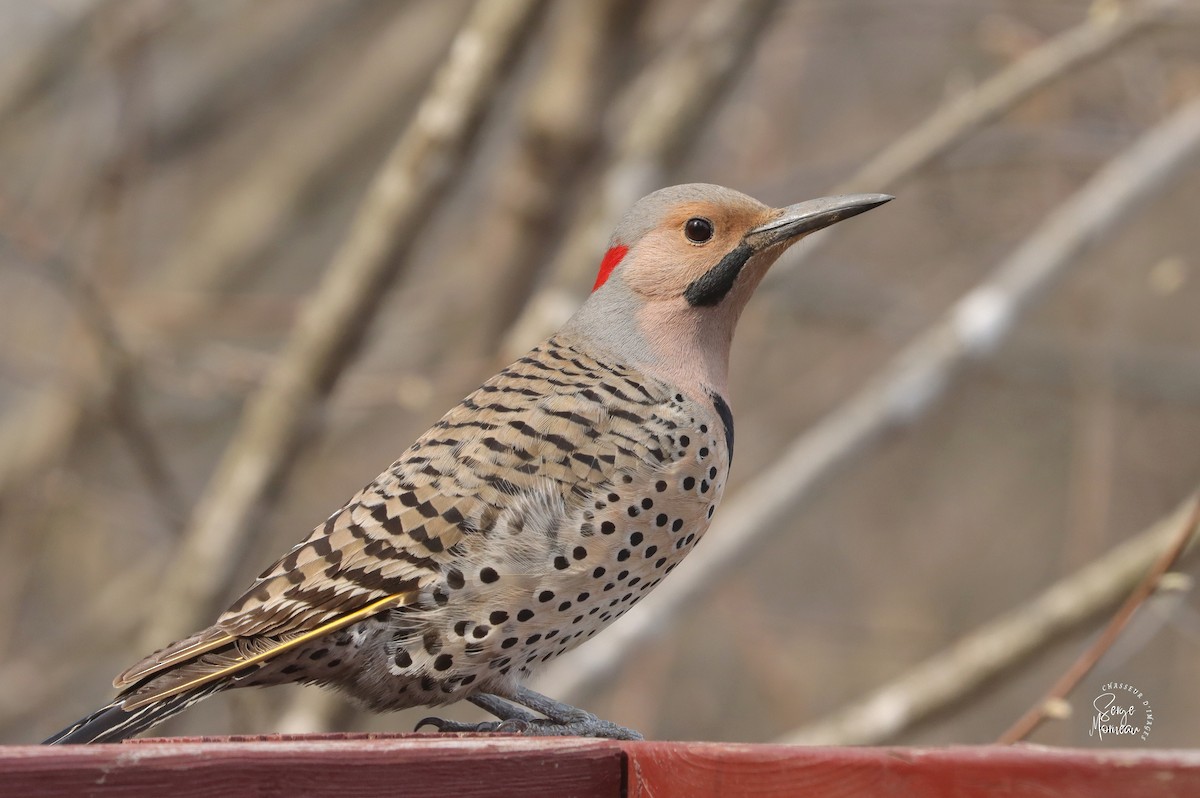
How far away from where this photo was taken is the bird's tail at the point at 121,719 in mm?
2412

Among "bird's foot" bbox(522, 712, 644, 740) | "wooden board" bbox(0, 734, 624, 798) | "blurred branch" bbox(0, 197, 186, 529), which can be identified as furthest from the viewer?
"blurred branch" bbox(0, 197, 186, 529)

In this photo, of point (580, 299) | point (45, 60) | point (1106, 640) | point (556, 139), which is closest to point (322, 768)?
point (1106, 640)

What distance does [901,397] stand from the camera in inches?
205

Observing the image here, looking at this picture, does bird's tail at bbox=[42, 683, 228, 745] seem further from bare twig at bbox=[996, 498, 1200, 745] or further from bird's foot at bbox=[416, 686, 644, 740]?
bare twig at bbox=[996, 498, 1200, 745]

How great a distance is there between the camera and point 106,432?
8.24 m

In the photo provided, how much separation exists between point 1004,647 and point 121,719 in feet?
10.3

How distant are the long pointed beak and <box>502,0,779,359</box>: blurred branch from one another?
2.10m

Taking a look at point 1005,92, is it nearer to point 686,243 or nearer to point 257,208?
point 686,243

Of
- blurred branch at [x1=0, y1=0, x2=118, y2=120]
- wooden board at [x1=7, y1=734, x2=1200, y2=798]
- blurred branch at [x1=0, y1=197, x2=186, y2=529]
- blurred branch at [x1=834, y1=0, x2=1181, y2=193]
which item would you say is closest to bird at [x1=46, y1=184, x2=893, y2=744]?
wooden board at [x1=7, y1=734, x2=1200, y2=798]

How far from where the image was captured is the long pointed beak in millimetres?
3047

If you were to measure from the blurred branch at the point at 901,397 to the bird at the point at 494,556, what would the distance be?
209 centimetres

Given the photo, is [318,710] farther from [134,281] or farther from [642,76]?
[134,281]

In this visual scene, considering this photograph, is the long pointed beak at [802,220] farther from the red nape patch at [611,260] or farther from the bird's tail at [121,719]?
the bird's tail at [121,719]

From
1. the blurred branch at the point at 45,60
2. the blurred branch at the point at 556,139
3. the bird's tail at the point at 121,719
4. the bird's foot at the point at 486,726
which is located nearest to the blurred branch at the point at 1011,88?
the blurred branch at the point at 556,139
